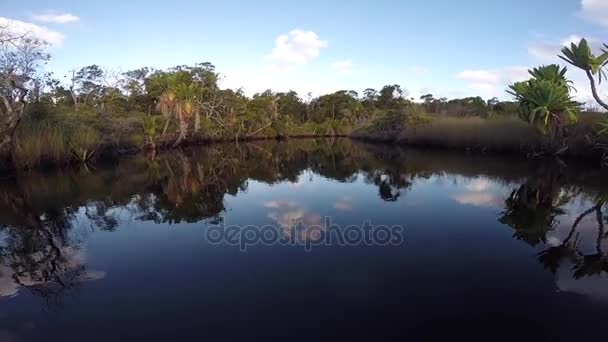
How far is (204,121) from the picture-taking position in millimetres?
37750

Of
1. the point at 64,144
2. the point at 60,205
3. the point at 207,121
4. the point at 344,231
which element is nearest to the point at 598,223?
the point at 344,231

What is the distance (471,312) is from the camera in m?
3.55

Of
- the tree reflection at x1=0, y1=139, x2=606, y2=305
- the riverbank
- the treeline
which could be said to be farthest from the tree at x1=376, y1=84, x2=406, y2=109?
the tree reflection at x1=0, y1=139, x2=606, y2=305

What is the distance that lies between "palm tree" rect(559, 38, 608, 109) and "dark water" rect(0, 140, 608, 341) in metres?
5.48

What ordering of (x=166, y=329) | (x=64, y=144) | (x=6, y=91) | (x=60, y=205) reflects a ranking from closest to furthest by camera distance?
1. (x=166, y=329)
2. (x=60, y=205)
3. (x=6, y=91)
4. (x=64, y=144)

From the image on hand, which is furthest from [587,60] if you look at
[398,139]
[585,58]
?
[398,139]

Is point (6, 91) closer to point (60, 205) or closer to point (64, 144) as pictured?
point (64, 144)

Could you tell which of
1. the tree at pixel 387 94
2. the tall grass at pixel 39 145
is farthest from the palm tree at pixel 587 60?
the tree at pixel 387 94

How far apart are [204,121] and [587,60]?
32.2 metres

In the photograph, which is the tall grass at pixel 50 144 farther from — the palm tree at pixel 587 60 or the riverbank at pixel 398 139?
the palm tree at pixel 587 60

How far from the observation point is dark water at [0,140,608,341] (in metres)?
3.43

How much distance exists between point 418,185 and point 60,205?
1009 centimetres

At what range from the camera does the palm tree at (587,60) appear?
12977 millimetres

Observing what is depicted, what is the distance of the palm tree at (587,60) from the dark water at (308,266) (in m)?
5.48
